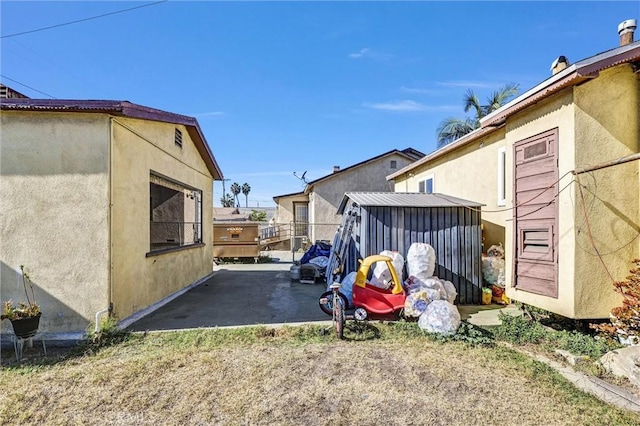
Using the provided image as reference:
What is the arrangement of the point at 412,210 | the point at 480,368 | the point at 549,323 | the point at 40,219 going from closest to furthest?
the point at 480,368 → the point at 40,219 → the point at 549,323 → the point at 412,210

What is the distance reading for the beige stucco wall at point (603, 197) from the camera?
4.33 meters

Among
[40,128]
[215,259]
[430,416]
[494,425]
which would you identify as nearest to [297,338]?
[430,416]

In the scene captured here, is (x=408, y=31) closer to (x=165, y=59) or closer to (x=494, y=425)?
(x=165, y=59)

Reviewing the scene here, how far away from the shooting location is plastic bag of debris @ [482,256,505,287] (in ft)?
24.1

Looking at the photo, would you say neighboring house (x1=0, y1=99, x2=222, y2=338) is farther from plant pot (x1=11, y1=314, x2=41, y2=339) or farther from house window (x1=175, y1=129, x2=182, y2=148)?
house window (x1=175, y1=129, x2=182, y2=148)

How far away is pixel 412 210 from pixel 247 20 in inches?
246

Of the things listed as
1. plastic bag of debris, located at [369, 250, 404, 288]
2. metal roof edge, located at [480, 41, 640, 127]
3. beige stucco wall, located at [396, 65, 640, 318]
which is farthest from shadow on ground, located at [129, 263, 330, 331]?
metal roof edge, located at [480, 41, 640, 127]

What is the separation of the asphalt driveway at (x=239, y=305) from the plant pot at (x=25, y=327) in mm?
1196

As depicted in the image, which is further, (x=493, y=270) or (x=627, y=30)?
(x=493, y=270)

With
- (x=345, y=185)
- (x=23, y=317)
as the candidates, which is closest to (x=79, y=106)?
(x=23, y=317)

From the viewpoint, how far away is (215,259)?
15.3m

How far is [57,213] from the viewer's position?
193 inches

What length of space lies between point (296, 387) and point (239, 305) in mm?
3833

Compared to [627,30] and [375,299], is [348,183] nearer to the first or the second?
[375,299]
